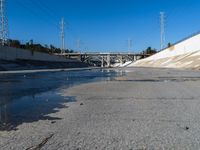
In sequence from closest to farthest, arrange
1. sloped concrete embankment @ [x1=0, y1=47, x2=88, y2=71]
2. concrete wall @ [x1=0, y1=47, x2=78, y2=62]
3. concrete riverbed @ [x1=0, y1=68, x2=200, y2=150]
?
1. concrete riverbed @ [x1=0, y1=68, x2=200, y2=150]
2. sloped concrete embankment @ [x1=0, y1=47, x2=88, y2=71]
3. concrete wall @ [x1=0, y1=47, x2=78, y2=62]

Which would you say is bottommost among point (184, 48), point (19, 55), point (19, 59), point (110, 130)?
point (110, 130)

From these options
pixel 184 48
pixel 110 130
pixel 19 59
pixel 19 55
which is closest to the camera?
pixel 110 130

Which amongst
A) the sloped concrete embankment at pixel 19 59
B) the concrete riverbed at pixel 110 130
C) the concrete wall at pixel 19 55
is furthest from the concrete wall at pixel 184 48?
the concrete riverbed at pixel 110 130

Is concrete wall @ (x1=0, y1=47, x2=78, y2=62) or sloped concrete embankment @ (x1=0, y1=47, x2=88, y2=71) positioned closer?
sloped concrete embankment @ (x1=0, y1=47, x2=88, y2=71)

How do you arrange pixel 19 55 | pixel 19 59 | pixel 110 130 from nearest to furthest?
pixel 110 130
pixel 19 59
pixel 19 55

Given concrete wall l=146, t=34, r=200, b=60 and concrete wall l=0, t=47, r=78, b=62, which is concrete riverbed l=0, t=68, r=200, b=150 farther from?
concrete wall l=146, t=34, r=200, b=60

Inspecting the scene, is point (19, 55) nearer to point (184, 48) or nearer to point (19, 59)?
point (19, 59)

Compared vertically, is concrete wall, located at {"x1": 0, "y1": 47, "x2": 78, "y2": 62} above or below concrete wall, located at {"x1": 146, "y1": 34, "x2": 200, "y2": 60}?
below

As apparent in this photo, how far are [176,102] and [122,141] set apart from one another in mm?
5837

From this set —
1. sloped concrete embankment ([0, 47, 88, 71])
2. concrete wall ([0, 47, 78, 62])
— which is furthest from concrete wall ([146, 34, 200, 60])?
sloped concrete embankment ([0, 47, 88, 71])

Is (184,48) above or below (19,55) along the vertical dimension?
above

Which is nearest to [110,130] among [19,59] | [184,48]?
[19,59]

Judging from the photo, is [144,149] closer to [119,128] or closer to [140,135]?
[140,135]

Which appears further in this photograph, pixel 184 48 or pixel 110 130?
pixel 184 48
